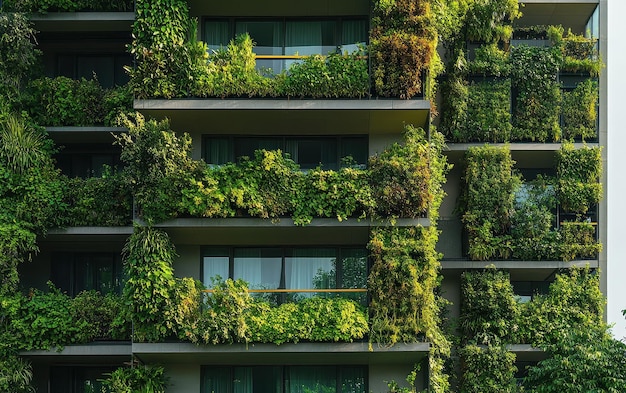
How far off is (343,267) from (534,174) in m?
8.52

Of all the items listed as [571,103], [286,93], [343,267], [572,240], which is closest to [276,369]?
[343,267]

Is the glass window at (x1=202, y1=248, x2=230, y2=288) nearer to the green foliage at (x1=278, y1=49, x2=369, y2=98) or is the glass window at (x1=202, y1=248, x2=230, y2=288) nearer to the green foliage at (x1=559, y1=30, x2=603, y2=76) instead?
the green foliage at (x1=278, y1=49, x2=369, y2=98)

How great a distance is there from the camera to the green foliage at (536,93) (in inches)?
1382

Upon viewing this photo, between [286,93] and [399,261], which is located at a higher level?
[286,93]

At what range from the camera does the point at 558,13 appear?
36.7 m

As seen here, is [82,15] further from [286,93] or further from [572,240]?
[572,240]

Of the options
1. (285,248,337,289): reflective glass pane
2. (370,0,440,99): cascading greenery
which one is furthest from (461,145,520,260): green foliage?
(285,248,337,289): reflective glass pane

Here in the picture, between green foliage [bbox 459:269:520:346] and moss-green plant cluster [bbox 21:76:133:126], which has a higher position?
moss-green plant cluster [bbox 21:76:133:126]

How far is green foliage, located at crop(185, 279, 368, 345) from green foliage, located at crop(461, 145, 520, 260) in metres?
6.72

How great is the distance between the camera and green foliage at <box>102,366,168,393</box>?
29.5 metres

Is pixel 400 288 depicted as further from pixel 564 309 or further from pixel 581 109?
pixel 581 109

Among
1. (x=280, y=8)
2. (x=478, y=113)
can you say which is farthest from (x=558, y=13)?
(x=280, y=8)

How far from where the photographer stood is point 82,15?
105 ft

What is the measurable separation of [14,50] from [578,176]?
18.1m
